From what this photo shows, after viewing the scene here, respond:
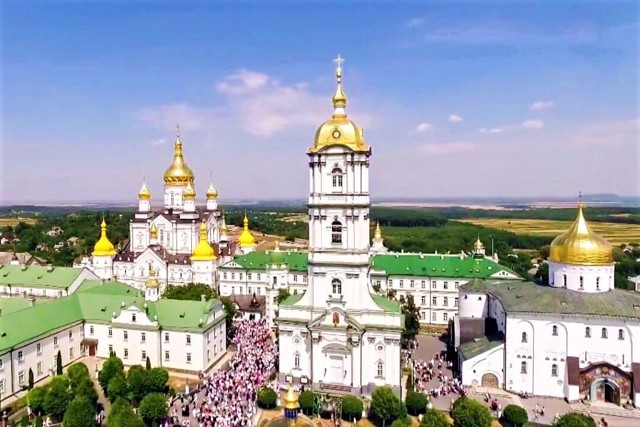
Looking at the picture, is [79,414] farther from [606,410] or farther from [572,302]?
[572,302]

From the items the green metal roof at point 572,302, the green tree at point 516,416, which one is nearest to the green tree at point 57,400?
the green tree at point 516,416

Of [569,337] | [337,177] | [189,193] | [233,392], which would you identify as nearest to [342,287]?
[337,177]

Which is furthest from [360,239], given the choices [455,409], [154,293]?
[154,293]

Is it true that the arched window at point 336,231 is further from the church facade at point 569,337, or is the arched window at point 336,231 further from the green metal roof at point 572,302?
the green metal roof at point 572,302

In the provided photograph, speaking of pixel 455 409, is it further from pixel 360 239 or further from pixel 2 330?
pixel 2 330

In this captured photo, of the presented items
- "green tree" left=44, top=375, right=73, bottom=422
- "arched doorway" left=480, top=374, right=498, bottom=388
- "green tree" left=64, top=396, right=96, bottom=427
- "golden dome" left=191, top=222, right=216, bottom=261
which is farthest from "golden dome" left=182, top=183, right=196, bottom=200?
"arched doorway" left=480, top=374, right=498, bottom=388

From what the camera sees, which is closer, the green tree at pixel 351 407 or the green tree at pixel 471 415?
the green tree at pixel 471 415
